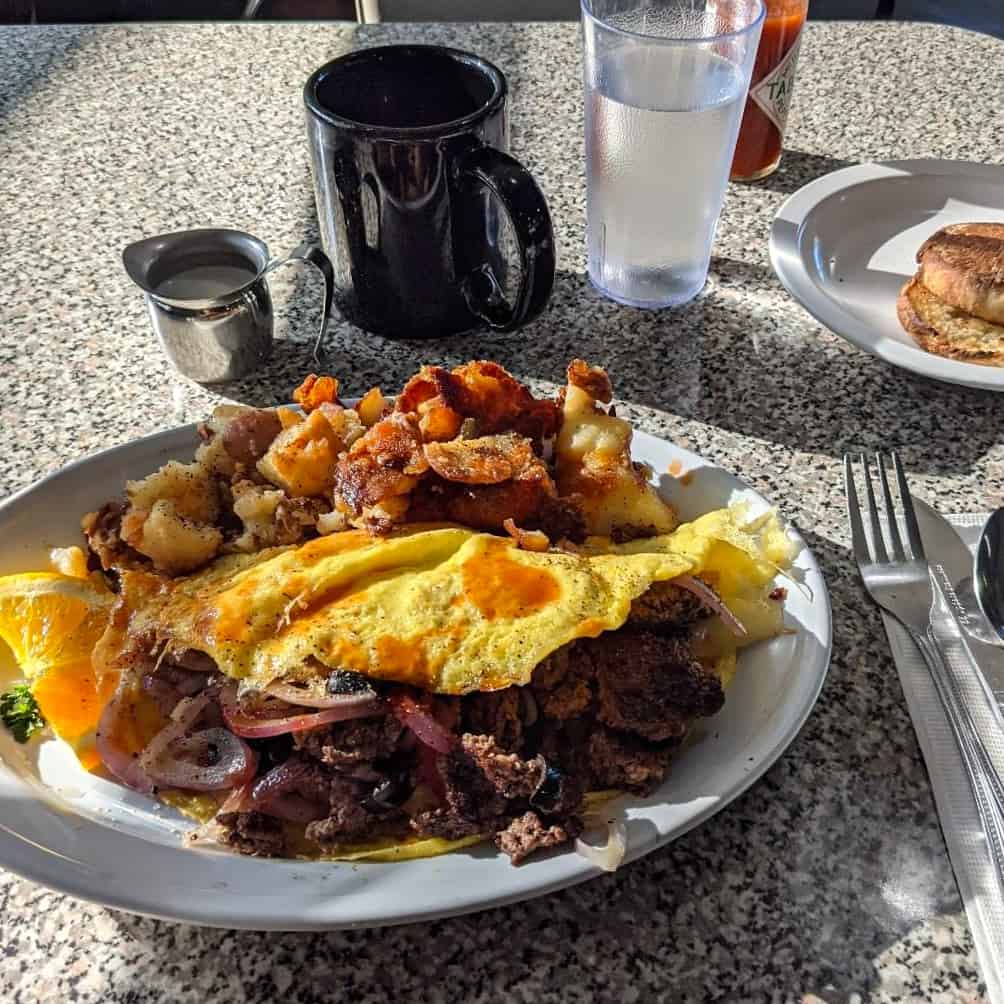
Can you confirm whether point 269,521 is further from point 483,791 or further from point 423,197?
point 423,197

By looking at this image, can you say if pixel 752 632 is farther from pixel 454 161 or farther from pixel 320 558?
pixel 454 161

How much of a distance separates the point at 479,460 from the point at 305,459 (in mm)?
167

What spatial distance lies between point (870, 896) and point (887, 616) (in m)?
0.30

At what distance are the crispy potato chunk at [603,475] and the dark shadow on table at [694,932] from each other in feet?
0.88

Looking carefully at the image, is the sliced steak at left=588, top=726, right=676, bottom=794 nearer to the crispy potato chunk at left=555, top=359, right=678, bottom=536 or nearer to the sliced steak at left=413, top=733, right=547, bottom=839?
the sliced steak at left=413, top=733, right=547, bottom=839

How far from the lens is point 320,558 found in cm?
86

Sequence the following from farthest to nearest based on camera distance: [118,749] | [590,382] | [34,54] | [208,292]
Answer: [34,54] → [208,292] → [590,382] → [118,749]

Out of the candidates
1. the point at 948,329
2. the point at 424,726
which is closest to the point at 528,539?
the point at 424,726

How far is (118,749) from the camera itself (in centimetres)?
80

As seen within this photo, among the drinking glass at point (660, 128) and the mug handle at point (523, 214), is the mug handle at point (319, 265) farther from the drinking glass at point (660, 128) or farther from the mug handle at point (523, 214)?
the drinking glass at point (660, 128)

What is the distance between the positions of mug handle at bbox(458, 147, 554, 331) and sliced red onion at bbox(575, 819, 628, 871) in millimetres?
662

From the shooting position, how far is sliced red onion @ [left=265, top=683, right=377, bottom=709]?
753mm

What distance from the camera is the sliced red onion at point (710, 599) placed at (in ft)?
2.77

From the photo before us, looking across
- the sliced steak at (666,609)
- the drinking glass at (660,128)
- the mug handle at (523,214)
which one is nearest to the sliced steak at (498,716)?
the sliced steak at (666,609)
